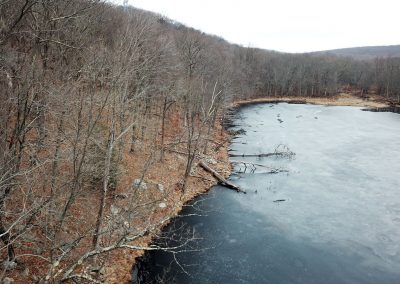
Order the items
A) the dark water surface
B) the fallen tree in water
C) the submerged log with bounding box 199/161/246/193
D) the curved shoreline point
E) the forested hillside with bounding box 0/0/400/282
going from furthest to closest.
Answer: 1. the curved shoreline point
2. the fallen tree in water
3. the submerged log with bounding box 199/161/246/193
4. the dark water surface
5. the forested hillside with bounding box 0/0/400/282

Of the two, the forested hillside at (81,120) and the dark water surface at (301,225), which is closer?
the forested hillside at (81,120)

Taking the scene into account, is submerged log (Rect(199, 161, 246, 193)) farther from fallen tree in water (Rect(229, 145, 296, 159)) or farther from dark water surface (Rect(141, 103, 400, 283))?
fallen tree in water (Rect(229, 145, 296, 159))

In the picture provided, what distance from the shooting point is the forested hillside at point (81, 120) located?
459 inches

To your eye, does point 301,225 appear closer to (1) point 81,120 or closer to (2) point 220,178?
(2) point 220,178

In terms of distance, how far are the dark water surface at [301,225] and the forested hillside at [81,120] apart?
3.45m

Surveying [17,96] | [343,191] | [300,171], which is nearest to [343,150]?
[300,171]

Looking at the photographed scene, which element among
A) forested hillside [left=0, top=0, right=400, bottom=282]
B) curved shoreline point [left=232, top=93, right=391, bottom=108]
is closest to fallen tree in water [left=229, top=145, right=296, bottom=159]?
forested hillside [left=0, top=0, right=400, bottom=282]

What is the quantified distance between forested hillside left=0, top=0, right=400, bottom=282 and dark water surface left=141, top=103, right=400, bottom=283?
11.3 ft

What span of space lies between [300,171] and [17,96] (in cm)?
2619

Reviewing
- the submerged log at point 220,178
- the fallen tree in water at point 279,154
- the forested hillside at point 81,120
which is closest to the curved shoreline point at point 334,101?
the fallen tree in water at point 279,154

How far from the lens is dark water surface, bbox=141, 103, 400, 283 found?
17531mm

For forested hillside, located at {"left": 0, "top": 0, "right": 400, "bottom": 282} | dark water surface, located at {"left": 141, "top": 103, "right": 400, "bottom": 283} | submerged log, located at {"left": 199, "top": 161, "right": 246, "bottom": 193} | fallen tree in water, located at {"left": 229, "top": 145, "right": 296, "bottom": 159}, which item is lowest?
dark water surface, located at {"left": 141, "top": 103, "right": 400, "bottom": 283}

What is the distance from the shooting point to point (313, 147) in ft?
136

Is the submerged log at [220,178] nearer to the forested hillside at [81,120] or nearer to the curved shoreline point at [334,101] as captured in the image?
the forested hillside at [81,120]
